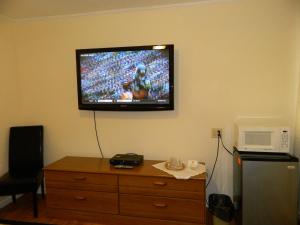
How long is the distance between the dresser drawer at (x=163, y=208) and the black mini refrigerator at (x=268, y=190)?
434 mm

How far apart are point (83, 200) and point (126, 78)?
1.46 meters

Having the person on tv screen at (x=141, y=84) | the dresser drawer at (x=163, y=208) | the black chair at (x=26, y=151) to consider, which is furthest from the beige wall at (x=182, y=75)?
the dresser drawer at (x=163, y=208)

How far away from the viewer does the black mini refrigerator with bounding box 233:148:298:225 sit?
2.10 metres

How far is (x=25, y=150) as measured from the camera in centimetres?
299

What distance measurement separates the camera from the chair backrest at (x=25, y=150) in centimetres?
295

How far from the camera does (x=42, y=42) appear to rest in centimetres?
303

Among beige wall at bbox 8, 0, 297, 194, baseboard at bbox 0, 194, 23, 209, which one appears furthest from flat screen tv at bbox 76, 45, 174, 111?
baseboard at bbox 0, 194, 23, 209

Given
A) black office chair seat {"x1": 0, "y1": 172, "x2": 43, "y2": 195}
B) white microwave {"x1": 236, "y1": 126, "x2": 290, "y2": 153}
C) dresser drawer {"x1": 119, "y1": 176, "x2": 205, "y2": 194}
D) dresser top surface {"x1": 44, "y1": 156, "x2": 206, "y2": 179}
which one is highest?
white microwave {"x1": 236, "y1": 126, "x2": 290, "y2": 153}

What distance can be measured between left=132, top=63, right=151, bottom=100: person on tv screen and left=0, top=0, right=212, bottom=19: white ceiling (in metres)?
0.70

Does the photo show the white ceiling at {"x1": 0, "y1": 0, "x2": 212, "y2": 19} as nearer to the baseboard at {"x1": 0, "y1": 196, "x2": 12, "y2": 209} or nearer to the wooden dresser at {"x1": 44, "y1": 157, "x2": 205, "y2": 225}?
the wooden dresser at {"x1": 44, "y1": 157, "x2": 205, "y2": 225}

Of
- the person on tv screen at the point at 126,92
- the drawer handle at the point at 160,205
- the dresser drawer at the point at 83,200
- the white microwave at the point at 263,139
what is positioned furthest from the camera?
the person on tv screen at the point at 126,92

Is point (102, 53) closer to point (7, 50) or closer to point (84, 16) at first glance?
point (84, 16)

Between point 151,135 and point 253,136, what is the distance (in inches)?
45.7

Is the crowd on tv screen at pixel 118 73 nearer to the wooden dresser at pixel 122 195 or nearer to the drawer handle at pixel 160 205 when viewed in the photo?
the wooden dresser at pixel 122 195
